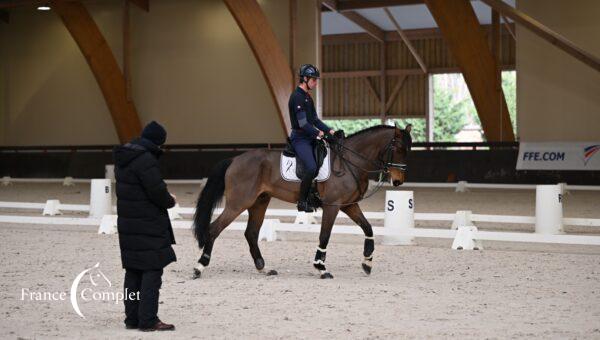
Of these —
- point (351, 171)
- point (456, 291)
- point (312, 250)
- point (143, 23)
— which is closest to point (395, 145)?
point (351, 171)

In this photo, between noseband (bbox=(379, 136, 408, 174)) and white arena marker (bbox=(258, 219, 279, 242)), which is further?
white arena marker (bbox=(258, 219, 279, 242))

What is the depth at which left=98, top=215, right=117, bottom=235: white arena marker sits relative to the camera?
10.8 m

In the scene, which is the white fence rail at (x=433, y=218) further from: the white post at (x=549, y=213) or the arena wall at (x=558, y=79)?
the arena wall at (x=558, y=79)

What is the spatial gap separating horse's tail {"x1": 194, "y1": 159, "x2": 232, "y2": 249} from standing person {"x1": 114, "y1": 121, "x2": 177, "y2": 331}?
2.33 meters

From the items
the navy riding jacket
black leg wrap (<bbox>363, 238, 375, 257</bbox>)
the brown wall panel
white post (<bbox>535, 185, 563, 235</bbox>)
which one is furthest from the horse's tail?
Result: the brown wall panel

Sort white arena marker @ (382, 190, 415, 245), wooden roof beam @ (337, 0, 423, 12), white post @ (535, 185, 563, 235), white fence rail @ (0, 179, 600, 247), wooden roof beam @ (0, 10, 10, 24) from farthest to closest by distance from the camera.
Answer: wooden roof beam @ (0, 10, 10, 24)
wooden roof beam @ (337, 0, 423, 12)
white post @ (535, 185, 563, 235)
white arena marker @ (382, 190, 415, 245)
white fence rail @ (0, 179, 600, 247)

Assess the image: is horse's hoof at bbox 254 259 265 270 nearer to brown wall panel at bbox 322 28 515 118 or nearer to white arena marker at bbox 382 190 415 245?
white arena marker at bbox 382 190 415 245

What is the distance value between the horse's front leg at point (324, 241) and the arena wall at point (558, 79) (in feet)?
44.1

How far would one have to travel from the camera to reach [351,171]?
24.8 feet

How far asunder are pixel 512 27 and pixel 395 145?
24864 millimetres

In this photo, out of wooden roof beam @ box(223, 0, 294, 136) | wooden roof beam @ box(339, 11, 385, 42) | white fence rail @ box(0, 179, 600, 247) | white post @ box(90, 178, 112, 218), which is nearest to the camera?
white fence rail @ box(0, 179, 600, 247)

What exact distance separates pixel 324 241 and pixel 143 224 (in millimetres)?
2768

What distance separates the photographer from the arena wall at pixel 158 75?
23.3 m

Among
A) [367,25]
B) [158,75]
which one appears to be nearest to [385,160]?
[158,75]
